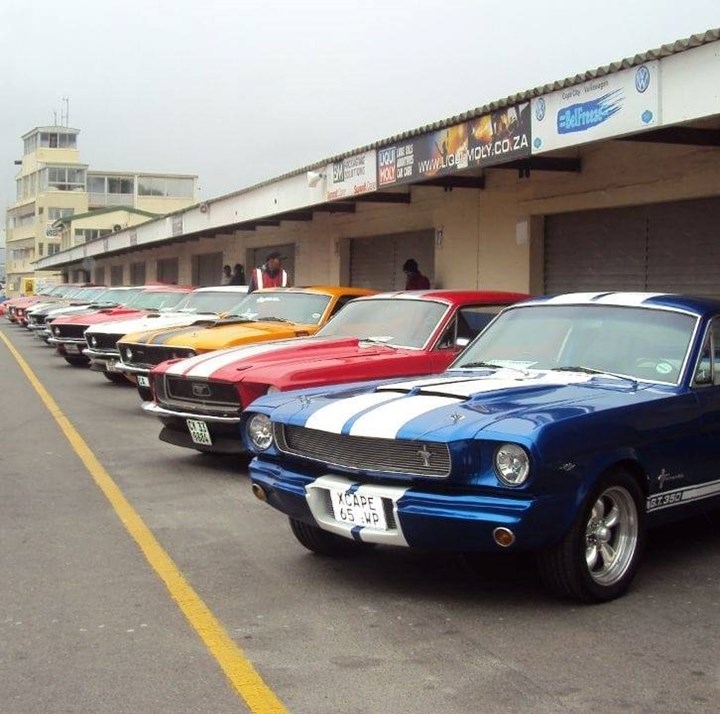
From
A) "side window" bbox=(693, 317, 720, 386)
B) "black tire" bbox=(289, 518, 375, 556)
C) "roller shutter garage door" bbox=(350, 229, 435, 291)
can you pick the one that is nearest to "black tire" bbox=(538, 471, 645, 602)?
"side window" bbox=(693, 317, 720, 386)

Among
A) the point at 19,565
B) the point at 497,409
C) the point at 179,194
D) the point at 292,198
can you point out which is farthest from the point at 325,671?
the point at 179,194

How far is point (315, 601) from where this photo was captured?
484 centimetres

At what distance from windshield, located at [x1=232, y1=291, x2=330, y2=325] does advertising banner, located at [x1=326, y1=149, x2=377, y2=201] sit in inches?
179

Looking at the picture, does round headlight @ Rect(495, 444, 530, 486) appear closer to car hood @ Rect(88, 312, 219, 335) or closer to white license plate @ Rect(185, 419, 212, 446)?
white license plate @ Rect(185, 419, 212, 446)

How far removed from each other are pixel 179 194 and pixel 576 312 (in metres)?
90.9

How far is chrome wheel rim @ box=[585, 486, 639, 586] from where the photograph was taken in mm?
4734

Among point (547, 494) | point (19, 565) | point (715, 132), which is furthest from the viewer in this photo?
point (715, 132)

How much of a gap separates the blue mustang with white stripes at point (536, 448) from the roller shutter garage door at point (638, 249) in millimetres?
6738

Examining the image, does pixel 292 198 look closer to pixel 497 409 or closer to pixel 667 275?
pixel 667 275

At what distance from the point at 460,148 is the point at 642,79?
144 inches

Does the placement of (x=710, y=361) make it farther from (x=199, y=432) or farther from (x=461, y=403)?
(x=199, y=432)

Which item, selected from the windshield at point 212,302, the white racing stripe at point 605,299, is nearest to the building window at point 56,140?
the windshield at point 212,302

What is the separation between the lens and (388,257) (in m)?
20.3

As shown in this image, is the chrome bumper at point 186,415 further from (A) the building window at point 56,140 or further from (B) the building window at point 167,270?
(A) the building window at point 56,140
